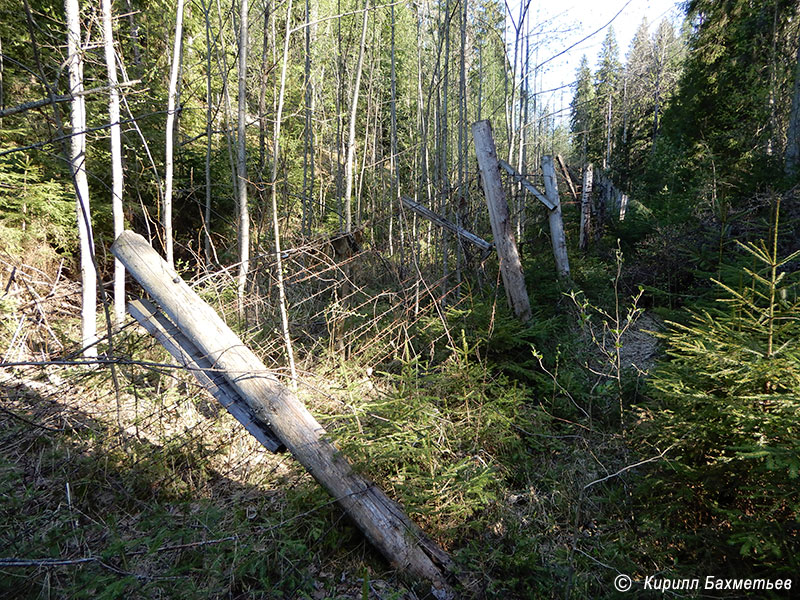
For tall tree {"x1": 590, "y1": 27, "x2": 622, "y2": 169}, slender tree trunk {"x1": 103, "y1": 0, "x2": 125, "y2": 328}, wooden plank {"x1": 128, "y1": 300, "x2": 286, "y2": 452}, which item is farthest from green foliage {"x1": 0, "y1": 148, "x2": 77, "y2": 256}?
tall tree {"x1": 590, "y1": 27, "x2": 622, "y2": 169}

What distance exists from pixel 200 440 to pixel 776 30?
13.4 m

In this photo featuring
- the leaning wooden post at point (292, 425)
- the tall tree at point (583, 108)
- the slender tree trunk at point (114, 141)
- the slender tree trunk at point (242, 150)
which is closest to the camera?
the leaning wooden post at point (292, 425)

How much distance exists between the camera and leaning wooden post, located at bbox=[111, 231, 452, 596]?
2242 millimetres

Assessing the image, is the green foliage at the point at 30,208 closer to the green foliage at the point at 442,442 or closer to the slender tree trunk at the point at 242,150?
the slender tree trunk at the point at 242,150

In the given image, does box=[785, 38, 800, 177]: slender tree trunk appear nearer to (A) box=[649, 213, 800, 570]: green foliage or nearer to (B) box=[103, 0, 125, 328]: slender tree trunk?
(A) box=[649, 213, 800, 570]: green foliage

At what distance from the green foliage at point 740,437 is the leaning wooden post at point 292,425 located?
1.33 m

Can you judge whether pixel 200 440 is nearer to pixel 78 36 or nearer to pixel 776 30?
pixel 78 36

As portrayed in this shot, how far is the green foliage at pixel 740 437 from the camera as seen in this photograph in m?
1.71

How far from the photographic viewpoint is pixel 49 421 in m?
2.99

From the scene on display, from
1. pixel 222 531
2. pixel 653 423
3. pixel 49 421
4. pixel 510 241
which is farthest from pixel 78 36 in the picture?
pixel 653 423

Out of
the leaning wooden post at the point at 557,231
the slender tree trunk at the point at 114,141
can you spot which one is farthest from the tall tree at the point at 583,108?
the slender tree trunk at the point at 114,141

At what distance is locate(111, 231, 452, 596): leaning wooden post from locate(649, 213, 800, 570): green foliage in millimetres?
1331

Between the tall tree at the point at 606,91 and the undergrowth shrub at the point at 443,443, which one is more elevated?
the tall tree at the point at 606,91

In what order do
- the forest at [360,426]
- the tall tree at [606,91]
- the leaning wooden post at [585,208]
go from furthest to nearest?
the tall tree at [606,91], the leaning wooden post at [585,208], the forest at [360,426]
